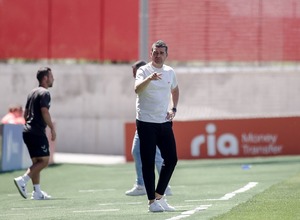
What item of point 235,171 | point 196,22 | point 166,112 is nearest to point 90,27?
point 196,22

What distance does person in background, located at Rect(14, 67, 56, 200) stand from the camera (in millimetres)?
15680

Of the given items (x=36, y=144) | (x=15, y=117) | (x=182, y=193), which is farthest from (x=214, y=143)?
(x=36, y=144)

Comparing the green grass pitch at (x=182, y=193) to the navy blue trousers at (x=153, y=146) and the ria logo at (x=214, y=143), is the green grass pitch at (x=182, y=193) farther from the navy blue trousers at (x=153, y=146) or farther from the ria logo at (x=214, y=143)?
the ria logo at (x=214, y=143)

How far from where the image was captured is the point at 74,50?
31.1 m

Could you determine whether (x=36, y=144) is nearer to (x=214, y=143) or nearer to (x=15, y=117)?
(x=15, y=117)

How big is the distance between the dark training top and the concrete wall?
14.6m

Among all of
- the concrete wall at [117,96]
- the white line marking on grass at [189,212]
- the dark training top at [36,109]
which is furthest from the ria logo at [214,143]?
the white line marking on grass at [189,212]

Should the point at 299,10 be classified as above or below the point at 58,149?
above

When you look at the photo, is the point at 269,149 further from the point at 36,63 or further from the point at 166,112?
the point at 166,112

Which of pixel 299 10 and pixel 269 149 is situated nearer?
pixel 269 149

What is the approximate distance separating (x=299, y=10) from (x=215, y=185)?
536 inches

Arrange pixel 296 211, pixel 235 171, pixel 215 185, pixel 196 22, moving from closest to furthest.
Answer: pixel 296 211, pixel 215 185, pixel 235 171, pixel 196 22

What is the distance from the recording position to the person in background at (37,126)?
15.7 meters

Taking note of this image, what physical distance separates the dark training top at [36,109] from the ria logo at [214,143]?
35.2ft
